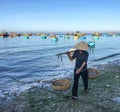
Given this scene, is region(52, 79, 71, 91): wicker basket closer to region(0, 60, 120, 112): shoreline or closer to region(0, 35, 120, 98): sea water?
region(0, 60, 120, 112): shoreline

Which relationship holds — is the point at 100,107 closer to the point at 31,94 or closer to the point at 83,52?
the point at 83,52

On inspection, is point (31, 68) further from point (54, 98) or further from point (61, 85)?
point (54, 98)

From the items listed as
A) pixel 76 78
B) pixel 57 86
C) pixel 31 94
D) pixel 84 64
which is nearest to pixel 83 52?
pixel 84 64

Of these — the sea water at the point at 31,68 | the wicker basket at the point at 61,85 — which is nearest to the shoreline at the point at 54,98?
the wicker basket at the point at 61,85

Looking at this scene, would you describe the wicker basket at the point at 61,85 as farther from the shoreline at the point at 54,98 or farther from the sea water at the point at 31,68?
the sea water at the point at 31,68

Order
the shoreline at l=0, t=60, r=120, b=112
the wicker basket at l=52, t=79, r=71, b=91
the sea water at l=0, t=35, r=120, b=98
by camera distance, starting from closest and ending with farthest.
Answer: the shoreline at l=0, t=60, r=120, b=112 < the wicker basket at l=52, t=79, r=71, b=91 < the sea water at l=0, t=35, r=120, b=98

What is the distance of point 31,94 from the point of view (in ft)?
40.4

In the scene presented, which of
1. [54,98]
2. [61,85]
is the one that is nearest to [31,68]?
[61,85]

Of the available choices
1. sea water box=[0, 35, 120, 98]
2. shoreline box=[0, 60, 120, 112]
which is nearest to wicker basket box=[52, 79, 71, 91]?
shoreline box=[0, 60, 120, 112]

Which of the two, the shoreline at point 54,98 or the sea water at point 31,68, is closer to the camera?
the shoreline at point 54,98

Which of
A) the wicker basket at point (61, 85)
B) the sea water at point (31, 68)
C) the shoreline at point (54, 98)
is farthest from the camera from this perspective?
the sea water at point (31, 68)

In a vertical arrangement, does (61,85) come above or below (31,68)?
above

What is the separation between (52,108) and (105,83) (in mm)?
4959

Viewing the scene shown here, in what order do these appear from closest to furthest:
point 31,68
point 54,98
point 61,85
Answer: point 54,98 → point 61,85 → point 31,68
